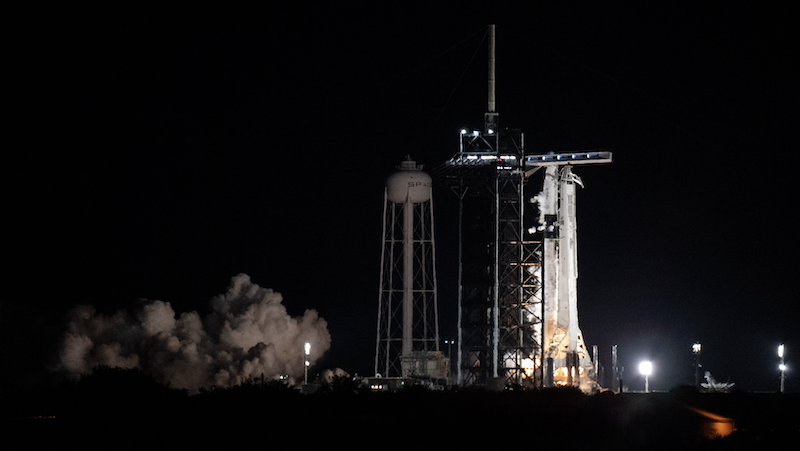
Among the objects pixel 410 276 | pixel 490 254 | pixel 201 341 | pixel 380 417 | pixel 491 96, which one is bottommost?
pixel 380 417

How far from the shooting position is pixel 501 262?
51000 mm

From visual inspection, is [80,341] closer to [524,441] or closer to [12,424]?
[12,424]

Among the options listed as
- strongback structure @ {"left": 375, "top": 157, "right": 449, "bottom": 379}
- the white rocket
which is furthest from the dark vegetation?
the white rocket

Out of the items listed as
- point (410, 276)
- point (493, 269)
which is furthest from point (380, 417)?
point (410, 276)

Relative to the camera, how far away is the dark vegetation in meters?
26.2

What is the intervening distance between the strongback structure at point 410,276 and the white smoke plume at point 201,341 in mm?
6077

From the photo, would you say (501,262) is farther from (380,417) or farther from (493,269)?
(380,417)

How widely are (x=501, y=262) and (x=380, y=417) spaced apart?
23.1m

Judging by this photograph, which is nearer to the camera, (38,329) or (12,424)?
(12,424)

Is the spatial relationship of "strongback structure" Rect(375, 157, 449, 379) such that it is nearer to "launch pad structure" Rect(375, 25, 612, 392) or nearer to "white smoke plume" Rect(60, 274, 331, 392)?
"launch pad structure" Rect(375, 25, 612, 392)

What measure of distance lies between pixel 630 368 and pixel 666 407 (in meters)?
33.4

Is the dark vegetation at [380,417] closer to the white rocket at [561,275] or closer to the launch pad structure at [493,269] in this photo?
the launch pad structure at [493,269]

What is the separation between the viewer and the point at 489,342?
50688 mm

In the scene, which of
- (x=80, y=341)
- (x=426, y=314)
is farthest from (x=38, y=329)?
(x=426, y=314)
